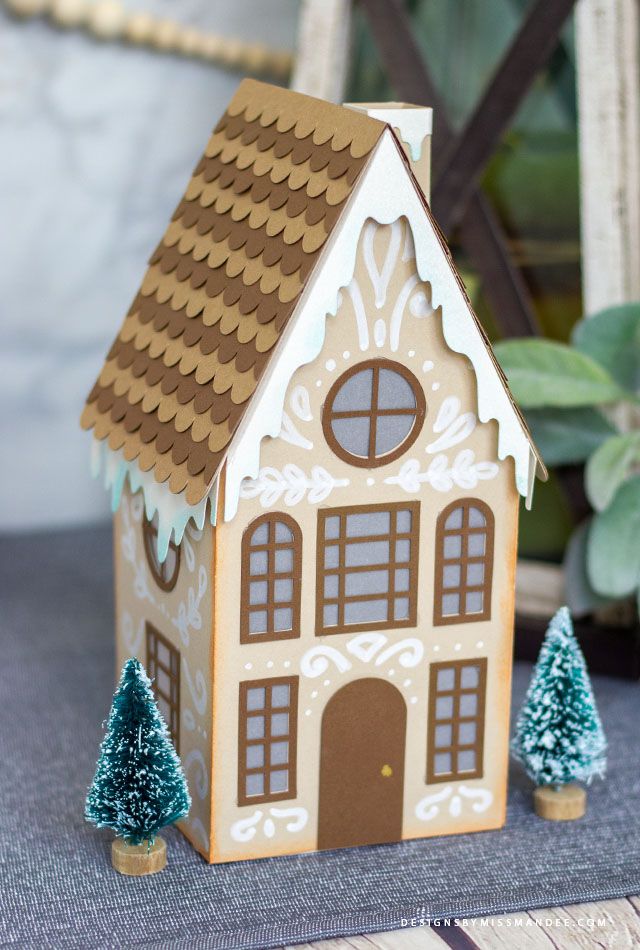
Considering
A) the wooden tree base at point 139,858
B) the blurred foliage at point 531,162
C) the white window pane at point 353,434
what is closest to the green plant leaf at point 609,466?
the blurred foliage at point 531,162

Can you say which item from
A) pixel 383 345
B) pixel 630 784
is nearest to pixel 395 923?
Result: pixel 630 784

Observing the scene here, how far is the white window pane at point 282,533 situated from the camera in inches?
59.0

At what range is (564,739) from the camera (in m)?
1.66

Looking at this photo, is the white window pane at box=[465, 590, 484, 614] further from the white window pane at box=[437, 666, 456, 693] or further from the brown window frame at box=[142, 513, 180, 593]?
the brown window frame at box=[142, 513, 180, 593]

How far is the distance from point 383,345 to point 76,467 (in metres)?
1.37

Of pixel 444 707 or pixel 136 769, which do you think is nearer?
pixel 136 769

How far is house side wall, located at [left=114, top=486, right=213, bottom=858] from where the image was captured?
1524mm

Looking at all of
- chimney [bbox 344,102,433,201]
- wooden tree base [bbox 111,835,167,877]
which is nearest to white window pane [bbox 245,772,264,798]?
wooden tree base [bbox 111,835,167,877]

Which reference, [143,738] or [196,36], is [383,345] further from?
[196,36]

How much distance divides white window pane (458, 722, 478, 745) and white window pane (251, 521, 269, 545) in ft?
1.10

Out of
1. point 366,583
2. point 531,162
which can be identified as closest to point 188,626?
point 366,583

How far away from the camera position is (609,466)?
6.43ft

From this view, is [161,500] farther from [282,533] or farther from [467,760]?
[467,760]

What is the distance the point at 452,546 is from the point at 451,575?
0.03m
